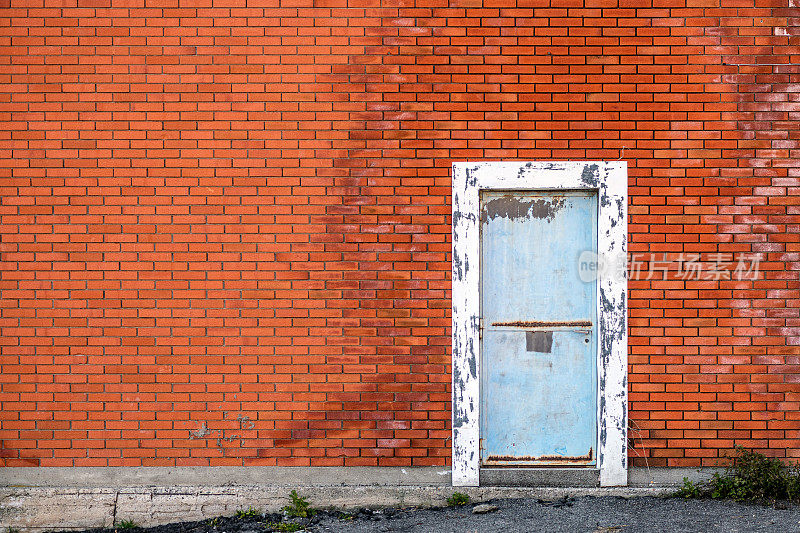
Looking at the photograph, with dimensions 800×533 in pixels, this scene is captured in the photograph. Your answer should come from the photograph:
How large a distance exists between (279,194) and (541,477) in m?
2.88

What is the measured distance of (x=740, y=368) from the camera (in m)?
4.76

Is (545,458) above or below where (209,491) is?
above

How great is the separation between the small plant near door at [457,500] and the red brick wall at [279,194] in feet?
0.98

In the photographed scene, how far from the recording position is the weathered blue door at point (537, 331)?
4.83 meters

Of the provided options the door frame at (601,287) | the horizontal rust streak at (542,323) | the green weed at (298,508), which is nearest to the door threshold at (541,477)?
the door frame at (601,287)

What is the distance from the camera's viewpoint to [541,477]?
481cm

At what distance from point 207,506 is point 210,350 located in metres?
1.13

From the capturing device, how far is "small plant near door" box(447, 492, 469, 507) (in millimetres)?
4688

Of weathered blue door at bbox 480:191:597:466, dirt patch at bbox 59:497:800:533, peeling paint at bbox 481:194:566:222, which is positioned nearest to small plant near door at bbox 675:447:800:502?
dirt patch at bbox 59:497:800:533

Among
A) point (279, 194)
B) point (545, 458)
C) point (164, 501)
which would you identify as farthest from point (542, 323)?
point (164, 501)

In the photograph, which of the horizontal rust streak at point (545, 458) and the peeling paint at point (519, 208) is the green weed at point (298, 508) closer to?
the horizontal rust streak at point (545, 458)

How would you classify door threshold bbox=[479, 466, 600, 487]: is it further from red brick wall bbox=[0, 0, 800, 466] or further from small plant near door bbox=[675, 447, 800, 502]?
small plant near door bbox=[675, 447, 800, 502]

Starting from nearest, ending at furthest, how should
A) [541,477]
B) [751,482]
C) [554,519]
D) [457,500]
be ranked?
[554,519]
[751,482]
[457,500]
[541,477]

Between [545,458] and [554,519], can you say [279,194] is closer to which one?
[545,458]
